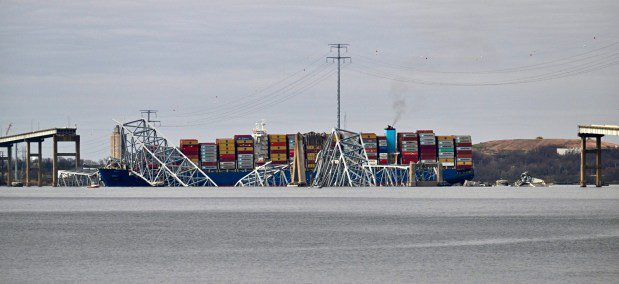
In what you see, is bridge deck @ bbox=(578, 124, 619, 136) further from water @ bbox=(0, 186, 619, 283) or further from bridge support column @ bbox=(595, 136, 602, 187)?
water @ bbox=(0, 186, 619, 283)

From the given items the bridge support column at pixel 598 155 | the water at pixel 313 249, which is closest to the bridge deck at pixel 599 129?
the bridge support column at pixel 598 155

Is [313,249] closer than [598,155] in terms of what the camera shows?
Yes

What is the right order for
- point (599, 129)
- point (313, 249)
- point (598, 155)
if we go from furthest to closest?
point (598, 155) → point (599, 129) → point (313, 249)

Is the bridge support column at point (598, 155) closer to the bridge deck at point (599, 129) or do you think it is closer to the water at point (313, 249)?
the bridge deck at point (599, 129)

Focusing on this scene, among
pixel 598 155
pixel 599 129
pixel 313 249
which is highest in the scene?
pixel 599 129

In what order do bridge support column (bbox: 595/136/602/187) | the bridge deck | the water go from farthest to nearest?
bridge support column (bbox: 595/136/602/187) → the bridge deck → the water

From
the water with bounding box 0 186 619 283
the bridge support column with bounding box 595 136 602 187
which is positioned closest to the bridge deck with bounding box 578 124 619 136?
the bridge support column with bounding box 595 136 602 187

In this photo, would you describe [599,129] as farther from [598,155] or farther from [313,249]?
[313,249]

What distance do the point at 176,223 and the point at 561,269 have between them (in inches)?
1537

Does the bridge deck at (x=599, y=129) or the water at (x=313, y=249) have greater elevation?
Answer: the bridge deck at (x=599, y=129)

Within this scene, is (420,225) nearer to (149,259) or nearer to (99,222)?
(99,222)

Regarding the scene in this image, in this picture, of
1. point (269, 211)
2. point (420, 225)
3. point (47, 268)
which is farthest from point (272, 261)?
point (269, 211)

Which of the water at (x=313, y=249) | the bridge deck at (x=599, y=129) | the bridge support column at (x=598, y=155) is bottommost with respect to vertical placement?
the water at (x=313, y=249)

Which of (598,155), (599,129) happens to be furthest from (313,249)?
(598,155)
